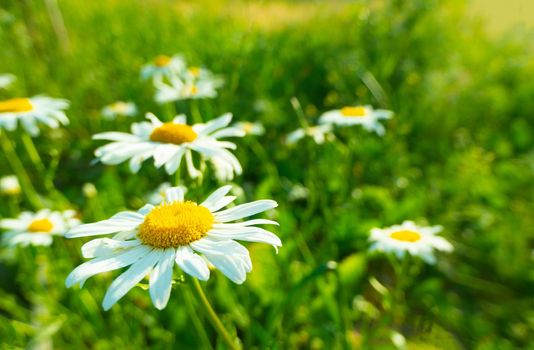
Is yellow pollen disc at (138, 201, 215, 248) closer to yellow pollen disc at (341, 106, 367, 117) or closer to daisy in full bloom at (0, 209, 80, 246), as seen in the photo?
daisy in full bloom at (0, 209, 80, 246)

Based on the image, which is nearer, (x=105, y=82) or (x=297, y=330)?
(x=297, y=330)

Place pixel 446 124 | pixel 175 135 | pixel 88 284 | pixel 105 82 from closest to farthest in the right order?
1. pixel 175 135
2. pixel 88 284
3. pixel 446 124
4. pixel 105 82

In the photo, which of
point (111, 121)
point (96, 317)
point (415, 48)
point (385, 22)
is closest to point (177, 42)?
point (111, 121)

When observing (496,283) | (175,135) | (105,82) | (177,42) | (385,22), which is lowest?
(175,135)

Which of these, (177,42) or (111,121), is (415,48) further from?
(111,121)

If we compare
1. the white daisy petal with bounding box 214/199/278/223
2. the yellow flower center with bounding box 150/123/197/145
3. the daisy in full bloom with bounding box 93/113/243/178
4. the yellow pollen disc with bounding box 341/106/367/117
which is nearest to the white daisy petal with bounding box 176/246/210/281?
the white daisy petal with bounding box 214/199/278/223

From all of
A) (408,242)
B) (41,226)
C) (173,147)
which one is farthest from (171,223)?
(41,226)
